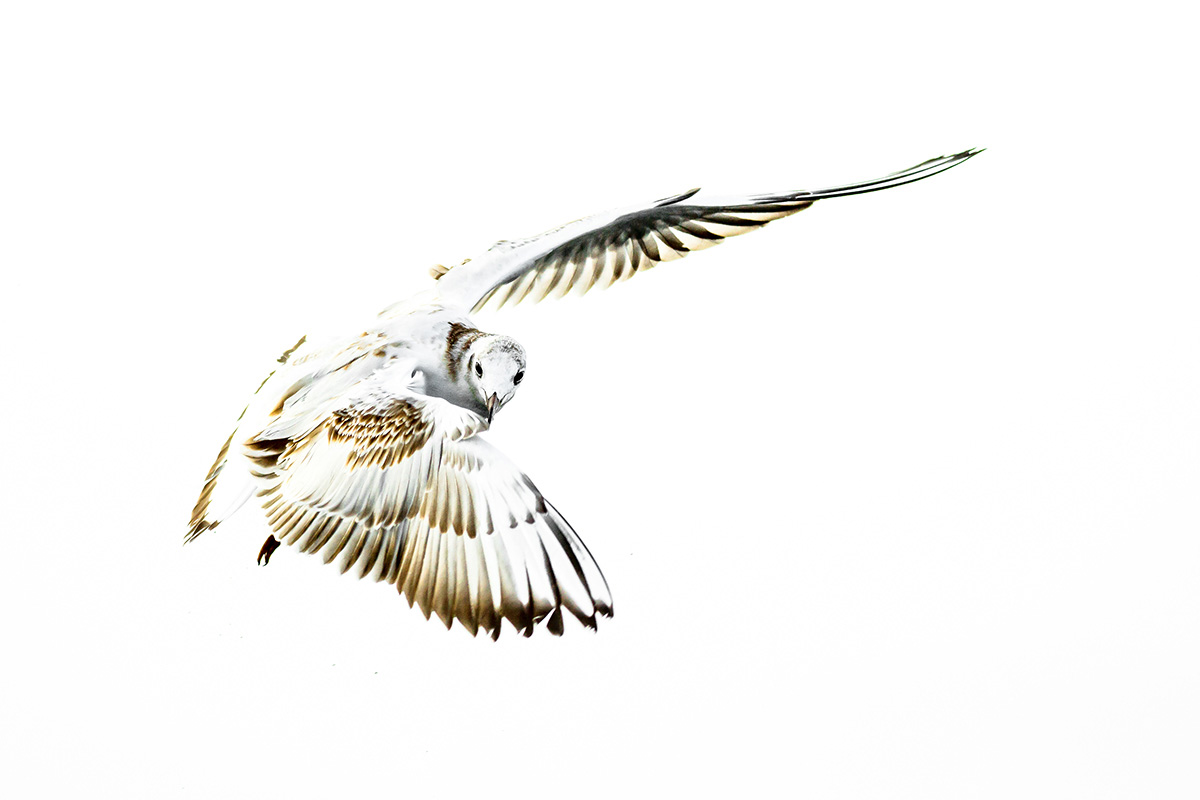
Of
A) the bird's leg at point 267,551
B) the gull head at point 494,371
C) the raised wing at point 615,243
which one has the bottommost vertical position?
the bird's leg at point 267,551

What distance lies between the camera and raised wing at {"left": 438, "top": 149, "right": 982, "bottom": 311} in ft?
6.66

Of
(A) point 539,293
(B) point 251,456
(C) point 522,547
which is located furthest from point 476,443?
(A) point 539,293

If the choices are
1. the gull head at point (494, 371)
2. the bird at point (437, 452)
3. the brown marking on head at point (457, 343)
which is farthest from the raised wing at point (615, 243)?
the gull head at point (494, 371)

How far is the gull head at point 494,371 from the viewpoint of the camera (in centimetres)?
178

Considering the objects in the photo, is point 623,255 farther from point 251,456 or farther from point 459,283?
point 251,456

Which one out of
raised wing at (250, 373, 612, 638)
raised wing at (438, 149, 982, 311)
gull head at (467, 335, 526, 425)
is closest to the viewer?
raised wing at (250, 373, 612, 638)

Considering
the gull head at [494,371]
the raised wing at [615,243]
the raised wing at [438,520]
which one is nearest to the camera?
the raised wing at [438,520]

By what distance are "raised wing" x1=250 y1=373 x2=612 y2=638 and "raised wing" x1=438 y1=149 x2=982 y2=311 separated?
433mm

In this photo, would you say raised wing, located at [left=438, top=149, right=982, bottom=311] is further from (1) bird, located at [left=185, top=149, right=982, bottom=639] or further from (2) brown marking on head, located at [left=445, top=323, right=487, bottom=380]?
(2) brown marking on head, located at [left=445, top=323, right=487, bottom=380]

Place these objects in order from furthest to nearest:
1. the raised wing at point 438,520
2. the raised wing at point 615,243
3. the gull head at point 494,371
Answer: the raised wing at point 615,243 < the gull head at point 494,371 < the raised wing at point 438,520

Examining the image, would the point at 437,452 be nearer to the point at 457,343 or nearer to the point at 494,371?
the point at 494,371

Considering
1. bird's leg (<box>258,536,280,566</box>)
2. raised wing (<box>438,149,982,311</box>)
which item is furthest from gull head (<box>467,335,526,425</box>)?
bird's leg (<box>258,536,280,566</box>)

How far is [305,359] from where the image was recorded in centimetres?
201

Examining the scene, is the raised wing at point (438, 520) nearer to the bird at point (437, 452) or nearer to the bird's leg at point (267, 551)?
the bird at point (437, 452)
